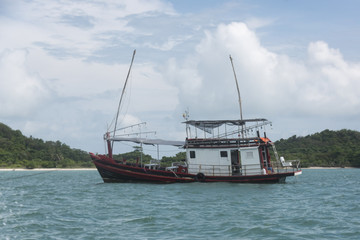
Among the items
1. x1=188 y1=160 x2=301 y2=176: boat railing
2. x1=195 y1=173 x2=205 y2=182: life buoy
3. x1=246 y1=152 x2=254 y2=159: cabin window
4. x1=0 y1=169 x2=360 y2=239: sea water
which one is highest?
x1=246 y1=152 x2=254 y2=159: cabin window

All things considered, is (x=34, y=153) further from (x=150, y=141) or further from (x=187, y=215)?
(x=187, y=215)

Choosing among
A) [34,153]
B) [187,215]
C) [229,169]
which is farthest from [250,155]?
[34,153]

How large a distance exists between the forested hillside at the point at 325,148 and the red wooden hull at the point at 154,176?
5619cm

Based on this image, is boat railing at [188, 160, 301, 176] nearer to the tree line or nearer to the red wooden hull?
the red wooden hull

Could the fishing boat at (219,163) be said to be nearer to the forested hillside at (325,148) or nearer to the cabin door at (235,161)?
the cabin door at (235,161)

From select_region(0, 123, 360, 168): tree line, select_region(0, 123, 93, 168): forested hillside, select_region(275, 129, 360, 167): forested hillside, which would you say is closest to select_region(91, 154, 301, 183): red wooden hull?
select_region(0, 123, 360, 168): tree line

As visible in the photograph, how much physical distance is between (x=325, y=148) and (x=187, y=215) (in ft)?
275

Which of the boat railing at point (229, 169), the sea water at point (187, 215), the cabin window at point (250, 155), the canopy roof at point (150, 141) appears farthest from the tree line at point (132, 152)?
the sea water at point (187, 215)

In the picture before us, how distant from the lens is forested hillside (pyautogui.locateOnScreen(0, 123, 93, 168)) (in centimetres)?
9456

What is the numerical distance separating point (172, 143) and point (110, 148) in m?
5.01

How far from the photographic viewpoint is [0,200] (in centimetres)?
2583

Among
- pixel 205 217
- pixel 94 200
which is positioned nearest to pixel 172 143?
pixel 94 200

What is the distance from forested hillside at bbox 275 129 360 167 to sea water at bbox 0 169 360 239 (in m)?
62.1

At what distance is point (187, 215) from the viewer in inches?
728
